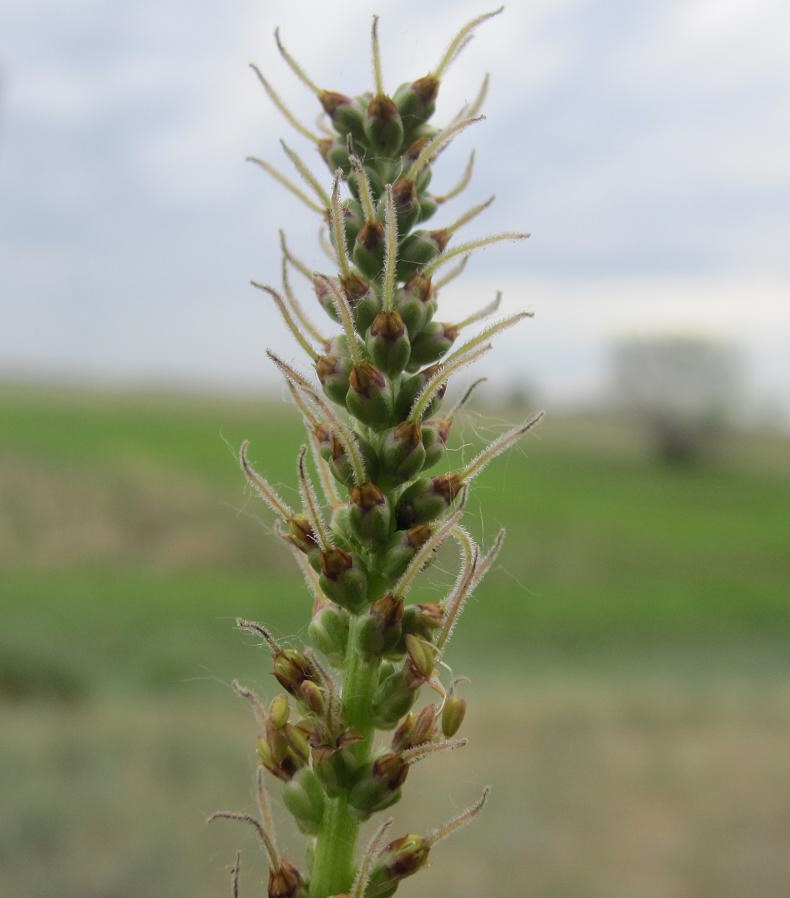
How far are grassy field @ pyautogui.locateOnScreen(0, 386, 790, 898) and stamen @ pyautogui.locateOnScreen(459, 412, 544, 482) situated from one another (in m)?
0.19

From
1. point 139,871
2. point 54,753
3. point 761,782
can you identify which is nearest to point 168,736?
point 54,753

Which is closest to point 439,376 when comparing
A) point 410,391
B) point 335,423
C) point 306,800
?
point 410,391

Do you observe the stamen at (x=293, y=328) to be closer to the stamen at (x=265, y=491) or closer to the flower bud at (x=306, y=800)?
the stamen at (x=265, y=491)

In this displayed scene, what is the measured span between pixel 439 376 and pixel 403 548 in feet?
0.81

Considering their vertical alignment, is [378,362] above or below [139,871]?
above

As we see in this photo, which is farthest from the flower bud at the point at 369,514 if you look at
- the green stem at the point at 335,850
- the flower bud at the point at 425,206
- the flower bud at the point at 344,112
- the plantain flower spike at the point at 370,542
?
the flower bud at the point at 344,112

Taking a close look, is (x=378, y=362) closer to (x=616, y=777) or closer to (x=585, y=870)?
(x=585, y=870)

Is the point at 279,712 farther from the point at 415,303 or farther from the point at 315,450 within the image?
the point at 415,303

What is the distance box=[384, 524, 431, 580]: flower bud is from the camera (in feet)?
4.42

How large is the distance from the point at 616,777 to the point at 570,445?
170 feet

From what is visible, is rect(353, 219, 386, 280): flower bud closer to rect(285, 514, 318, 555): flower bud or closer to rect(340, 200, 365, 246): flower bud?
rect(340, 200, 365, 246): flower bud

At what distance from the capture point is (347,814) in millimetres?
1335

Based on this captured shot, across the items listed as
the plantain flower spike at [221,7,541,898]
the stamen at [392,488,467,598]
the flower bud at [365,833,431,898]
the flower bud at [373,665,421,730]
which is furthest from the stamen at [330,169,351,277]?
the flower bud at [365,833,431,898]

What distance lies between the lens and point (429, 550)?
1296mm
